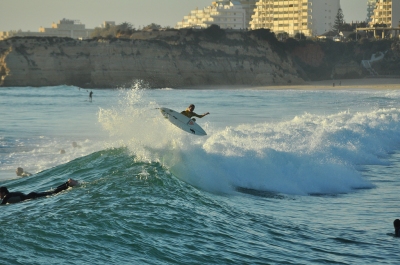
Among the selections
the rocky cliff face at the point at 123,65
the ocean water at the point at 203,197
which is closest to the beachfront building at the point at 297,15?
the rocky cliff face at the point at 123,65

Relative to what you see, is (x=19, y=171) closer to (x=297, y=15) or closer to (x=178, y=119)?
(x=178, y=119)

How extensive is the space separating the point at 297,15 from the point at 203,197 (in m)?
151

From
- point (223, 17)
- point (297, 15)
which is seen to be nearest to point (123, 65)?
point (297, 15)

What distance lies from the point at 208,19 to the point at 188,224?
165m

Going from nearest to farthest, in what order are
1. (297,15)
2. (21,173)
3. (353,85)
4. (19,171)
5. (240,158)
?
(240,158) < (21,173) < (19,171) < (353,85) < (297,15)

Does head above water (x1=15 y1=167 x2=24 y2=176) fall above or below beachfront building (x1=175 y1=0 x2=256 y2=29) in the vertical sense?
below

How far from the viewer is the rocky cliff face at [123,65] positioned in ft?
271

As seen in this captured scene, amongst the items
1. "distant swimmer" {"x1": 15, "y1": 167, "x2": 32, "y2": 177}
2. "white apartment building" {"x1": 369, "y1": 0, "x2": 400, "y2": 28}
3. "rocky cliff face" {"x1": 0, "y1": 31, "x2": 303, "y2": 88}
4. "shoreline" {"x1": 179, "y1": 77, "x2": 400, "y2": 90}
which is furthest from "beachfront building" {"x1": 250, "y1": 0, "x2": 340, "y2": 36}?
"distant swimmer" {"x1": 15, "y1": 167, "x2": 32, "y2": 177}

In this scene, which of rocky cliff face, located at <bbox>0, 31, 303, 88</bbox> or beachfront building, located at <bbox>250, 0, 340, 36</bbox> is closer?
rocky cliff face, located at <bbox>0, 31, 303, 88</bbox>

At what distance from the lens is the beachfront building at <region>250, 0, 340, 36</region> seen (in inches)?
6275

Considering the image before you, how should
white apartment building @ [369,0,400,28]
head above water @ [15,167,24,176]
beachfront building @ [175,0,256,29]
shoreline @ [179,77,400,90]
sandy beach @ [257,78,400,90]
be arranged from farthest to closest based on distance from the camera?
beachfront building @ [175,0,256,29] < white apartment building @ [369,0,400,28] < sandy beach @ [257,78,400,90] < shoreline @ [179,77,400,90] < head above water @ [15,167,24,176]

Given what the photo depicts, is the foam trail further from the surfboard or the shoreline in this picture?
the shoreline

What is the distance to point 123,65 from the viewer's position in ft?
274

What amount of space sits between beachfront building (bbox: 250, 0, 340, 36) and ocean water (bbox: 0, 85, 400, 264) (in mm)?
133541
